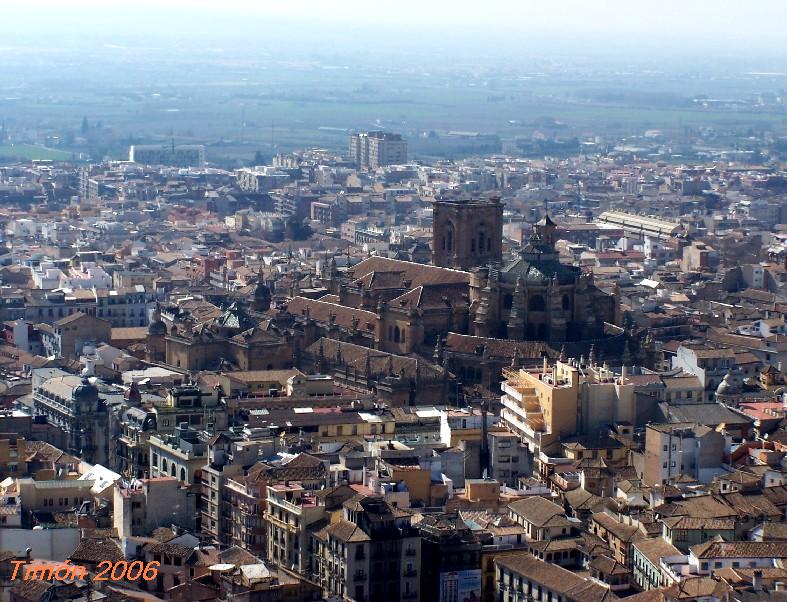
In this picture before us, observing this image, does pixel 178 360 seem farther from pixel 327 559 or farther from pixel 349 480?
pixel 327 559

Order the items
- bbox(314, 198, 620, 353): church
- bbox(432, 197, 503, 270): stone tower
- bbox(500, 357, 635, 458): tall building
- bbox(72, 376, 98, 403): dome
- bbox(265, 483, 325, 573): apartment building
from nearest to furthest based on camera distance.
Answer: bbox(265, 483, 325, 573): apartment building → bbox(500, 357, 635, 458): tall building → bbox(72, 376, 98, 403): dome → bbox(314, 198, 620, 353): church → bbox(432, 197, 503, 270): stone tower

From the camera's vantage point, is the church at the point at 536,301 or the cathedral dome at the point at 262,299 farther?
the cathedral dome at the point at 262,299

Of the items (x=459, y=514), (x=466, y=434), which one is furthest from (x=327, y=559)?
(x=466, y=434)

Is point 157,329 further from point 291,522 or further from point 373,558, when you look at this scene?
point 373,558

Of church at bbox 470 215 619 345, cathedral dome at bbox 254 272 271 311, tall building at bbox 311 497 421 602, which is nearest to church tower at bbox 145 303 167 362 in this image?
cathedral dome at bbox 254 272 271 311

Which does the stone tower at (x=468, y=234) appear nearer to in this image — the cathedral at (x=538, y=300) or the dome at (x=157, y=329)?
the cathedral at (x=538, y=300)

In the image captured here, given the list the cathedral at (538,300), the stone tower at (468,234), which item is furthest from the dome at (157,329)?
the stone tower at (468,234)

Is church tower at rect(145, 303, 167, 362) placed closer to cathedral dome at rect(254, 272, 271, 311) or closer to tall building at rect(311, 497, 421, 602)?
cathedral dome at rect(254, 272, 271, 311)

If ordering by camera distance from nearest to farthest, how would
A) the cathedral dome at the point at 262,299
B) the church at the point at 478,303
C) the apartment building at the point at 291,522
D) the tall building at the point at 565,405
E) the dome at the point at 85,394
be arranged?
the apartment building at the point at 291,522 < the tall building at the point at 565,405 < the dome at the point at 85,394 < the church at the point at 478,303 < the cathedral dome at the point at 262,299

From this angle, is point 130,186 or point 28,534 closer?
point 28,534
